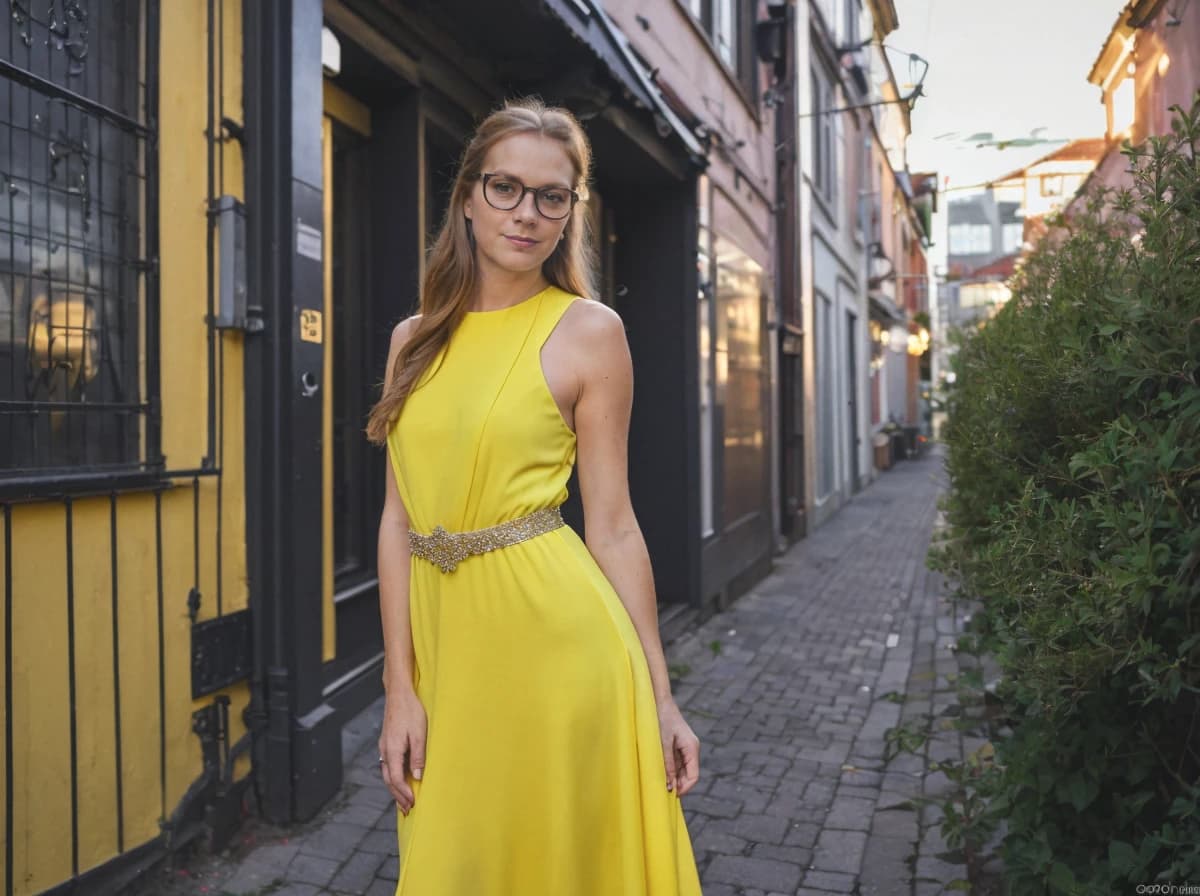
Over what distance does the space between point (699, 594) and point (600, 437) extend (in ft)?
21.4

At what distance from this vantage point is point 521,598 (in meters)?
1.86

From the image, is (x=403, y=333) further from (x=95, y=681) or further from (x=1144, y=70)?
(x=1144, y=70)

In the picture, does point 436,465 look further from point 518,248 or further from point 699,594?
point 699,594

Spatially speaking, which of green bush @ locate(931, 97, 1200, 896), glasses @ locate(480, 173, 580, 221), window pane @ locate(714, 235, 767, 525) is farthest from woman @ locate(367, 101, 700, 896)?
window pane @ locate(714, 235, 767, 525)

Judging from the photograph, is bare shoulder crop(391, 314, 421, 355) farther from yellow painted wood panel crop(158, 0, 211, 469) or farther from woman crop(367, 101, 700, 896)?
yellow painted wood panel crop(158, 0, 211, 469)

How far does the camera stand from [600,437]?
6.27 ft

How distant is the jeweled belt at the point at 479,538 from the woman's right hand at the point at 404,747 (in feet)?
0.85

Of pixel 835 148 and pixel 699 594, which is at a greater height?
pixel 835 148

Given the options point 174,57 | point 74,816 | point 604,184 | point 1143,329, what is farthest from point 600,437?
point 604,184

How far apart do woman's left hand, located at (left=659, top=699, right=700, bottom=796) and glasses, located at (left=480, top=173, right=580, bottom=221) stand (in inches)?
35.8

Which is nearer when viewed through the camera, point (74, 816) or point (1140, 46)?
point (74, 816)

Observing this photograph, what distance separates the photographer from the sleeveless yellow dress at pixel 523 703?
182cm

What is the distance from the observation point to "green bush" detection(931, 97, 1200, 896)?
7.02 ft

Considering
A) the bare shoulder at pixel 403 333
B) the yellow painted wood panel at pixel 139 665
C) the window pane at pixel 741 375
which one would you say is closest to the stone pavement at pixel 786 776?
the yellow painted wood panel at pixel 139 665
